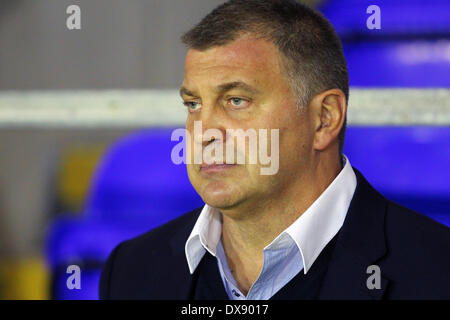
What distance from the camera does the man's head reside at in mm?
853

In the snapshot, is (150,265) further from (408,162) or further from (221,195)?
(408,162)

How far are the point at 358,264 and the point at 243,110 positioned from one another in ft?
0.74

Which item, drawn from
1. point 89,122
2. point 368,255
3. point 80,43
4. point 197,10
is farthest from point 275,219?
point 80,43

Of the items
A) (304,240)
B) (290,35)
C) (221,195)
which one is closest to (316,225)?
(304,240)

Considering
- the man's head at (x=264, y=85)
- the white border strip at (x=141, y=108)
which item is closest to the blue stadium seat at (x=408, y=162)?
the white border strip at (x=141, y=108)

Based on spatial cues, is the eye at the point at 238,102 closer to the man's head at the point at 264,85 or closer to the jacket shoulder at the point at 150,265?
the man's head at the point at 264,85

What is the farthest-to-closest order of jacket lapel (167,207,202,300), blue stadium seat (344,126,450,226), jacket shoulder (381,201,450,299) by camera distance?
blue stadium seat (344,126,450,226), jacket lapel (167,207,202,300), jacket shoulder (381,201,450,299)

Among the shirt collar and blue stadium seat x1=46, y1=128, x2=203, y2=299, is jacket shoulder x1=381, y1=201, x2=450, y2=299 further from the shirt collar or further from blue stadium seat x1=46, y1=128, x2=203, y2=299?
blue stadium seat x1=46, y1=128, x2=203, y2=299

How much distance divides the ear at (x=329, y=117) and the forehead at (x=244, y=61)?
0.08 m

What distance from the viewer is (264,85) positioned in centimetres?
86

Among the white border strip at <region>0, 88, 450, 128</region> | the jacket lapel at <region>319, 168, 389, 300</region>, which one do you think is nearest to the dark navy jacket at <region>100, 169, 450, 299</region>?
the jacket lapel at <region>319, 168, 389, 300</region>

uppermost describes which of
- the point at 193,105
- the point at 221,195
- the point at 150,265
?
the point at 193,105

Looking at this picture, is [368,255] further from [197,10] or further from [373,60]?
[197,10]

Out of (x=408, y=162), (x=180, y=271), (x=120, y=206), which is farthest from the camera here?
(x=120, y=206)
